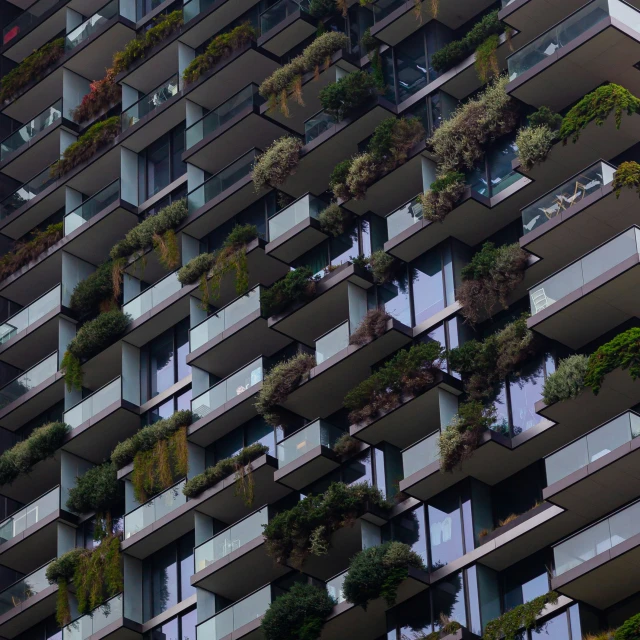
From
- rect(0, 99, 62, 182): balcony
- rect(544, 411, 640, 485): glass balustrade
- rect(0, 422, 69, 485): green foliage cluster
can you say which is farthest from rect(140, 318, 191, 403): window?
rect(544, 411, 640, 485): glass balustrade

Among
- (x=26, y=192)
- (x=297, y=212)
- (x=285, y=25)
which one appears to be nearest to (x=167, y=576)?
(x=297, y=212)

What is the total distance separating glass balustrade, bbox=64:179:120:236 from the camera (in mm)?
56938

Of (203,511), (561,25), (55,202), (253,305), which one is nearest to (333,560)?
(203,511)

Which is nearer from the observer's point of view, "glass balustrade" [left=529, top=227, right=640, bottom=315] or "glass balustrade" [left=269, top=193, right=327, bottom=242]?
"glass balustrade" [left=529, top=227, right=640, bottom=315]

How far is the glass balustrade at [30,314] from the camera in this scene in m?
57.1

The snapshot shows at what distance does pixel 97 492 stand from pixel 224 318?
6.48 m

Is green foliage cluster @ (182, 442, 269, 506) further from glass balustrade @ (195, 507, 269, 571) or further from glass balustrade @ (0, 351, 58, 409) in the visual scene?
glass balustrade @ (0, 351, 58, 409)

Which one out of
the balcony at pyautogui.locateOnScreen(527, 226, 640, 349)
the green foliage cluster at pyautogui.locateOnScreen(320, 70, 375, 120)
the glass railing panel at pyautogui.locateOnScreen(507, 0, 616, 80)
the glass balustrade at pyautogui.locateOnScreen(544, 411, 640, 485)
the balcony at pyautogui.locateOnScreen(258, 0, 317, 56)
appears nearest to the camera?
the glass balustrade at pyautogui.locateOnScreen(544, 411, 640, 485)

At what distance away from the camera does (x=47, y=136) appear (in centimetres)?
6138

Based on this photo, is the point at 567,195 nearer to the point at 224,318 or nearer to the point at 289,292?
the point at 289,292

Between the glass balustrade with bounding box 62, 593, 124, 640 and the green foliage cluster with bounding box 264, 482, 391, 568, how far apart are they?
20.8 feet

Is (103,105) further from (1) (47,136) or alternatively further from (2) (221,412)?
(2) (221,412)

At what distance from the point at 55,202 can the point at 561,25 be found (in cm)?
2235

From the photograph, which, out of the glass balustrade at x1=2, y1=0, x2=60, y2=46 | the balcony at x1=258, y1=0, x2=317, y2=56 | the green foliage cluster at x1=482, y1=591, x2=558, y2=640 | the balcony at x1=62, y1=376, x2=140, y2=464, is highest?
the glass balustrade at x1=2, y1=0, x2=60, y2=46
